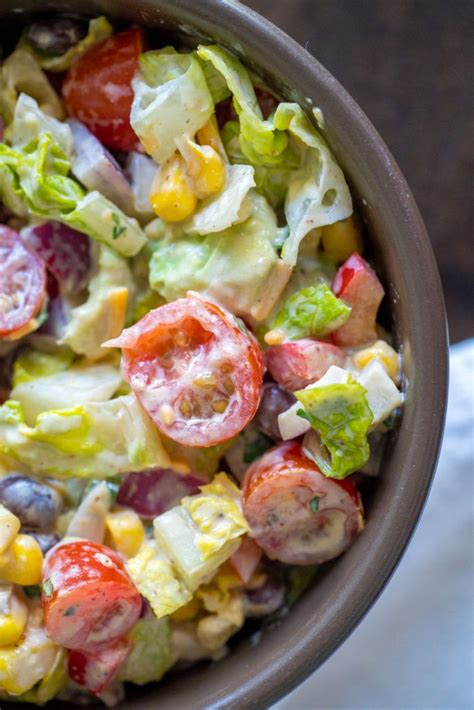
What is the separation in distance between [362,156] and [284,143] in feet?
0.46

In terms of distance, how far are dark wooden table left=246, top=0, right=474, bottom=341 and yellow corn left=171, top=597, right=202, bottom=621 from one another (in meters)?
0.85

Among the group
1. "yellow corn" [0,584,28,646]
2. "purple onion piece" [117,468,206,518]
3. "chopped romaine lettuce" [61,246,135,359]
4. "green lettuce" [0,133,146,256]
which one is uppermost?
"green lettuce" [0,133,146,256]

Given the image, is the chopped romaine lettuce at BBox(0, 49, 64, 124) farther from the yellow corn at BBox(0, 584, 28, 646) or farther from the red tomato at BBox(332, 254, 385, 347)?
the yellow corn at BBox(0, 584, 28, 646)

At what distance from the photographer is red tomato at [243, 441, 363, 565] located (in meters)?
1.44

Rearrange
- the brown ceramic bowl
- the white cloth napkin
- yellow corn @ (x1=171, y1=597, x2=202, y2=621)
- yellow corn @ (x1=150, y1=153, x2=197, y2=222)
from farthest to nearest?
1. the white cloth napkin
2. yellow corn @ (x1=171, y1=597, x2=202, y2=621)
3. yellow corn @ (x1=150, y1=153, x2=197, y2=222)
4. the brown ceramic bowl

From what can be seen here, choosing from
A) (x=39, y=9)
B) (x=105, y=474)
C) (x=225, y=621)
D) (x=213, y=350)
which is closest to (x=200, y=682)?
(x=225, y=621)

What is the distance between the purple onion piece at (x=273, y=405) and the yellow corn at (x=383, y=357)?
0.12 meters

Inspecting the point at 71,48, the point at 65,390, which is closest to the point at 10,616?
the point at 65,390

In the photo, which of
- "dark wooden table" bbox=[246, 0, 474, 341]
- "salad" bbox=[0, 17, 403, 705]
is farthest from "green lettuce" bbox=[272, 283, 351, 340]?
"dark wooden table" bbox=[246, 0, 474, 341]

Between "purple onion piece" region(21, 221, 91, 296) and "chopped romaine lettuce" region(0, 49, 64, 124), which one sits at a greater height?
"chopped romaine lettuce" region(0, 49, 64, 124)

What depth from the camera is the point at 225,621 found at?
1.55 metres

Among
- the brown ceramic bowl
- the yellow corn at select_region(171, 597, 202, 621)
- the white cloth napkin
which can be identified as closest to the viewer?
the brown ceramic bowl

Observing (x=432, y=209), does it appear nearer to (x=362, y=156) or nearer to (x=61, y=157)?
(x=362, y=156)

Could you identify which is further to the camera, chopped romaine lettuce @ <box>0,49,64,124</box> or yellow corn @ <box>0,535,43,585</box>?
chopped romaine lettuce @ <box>0,49,64,124</box>
